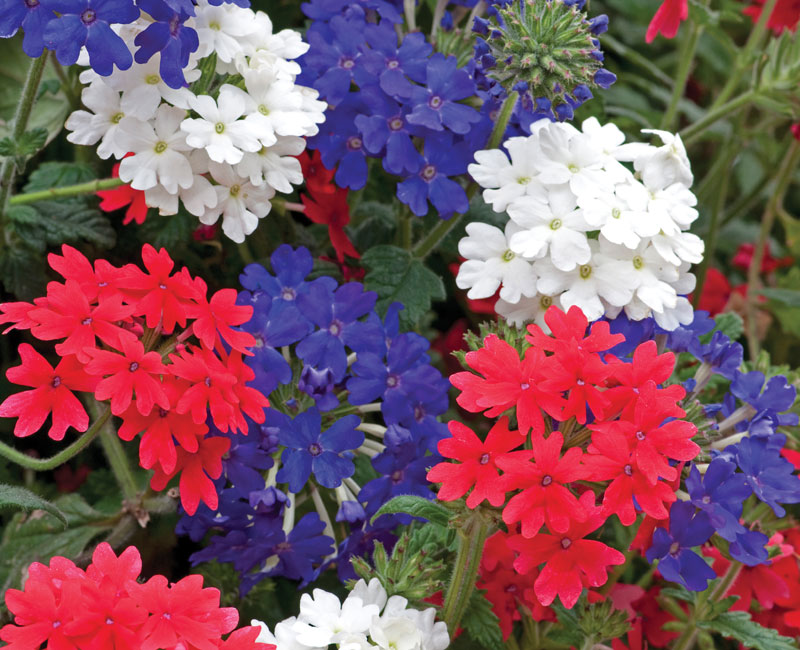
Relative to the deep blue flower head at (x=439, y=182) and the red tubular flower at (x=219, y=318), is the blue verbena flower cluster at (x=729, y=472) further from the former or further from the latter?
the red tubular flower at (x=219, y=318)

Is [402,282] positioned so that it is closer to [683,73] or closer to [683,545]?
[683,545]

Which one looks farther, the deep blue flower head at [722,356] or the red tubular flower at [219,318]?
the deep blue flower head at [722,356]

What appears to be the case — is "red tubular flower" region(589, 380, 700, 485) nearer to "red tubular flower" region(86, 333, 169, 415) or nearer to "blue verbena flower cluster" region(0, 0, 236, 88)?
"red tubular flower" region(86, 333, 169, 415)

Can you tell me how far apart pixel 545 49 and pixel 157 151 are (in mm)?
509

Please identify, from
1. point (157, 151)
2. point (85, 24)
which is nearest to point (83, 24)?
point (85, 24)

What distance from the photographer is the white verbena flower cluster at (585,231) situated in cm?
121

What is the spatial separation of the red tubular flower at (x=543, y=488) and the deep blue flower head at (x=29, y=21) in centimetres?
69

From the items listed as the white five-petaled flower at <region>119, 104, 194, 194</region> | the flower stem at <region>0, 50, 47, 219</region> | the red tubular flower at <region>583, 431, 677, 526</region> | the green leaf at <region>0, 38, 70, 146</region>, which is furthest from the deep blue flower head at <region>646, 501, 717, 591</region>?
the green leaf at <region>0, 38, 70, 146</region>

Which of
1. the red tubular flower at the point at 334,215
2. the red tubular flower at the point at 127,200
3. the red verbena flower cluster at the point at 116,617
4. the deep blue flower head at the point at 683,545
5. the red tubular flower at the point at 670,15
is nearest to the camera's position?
the red verbena flower cluster at the point at 116,617

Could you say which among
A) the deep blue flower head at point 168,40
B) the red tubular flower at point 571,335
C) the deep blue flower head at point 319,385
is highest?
the deep blue flower head at point 168,40

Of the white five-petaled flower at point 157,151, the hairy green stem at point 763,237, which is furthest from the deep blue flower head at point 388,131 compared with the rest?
the hairy green stem at point 763,237

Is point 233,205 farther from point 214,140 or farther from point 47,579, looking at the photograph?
point 47,579

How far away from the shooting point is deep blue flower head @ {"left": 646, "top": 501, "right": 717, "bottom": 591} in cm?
109

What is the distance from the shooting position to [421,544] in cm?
117
